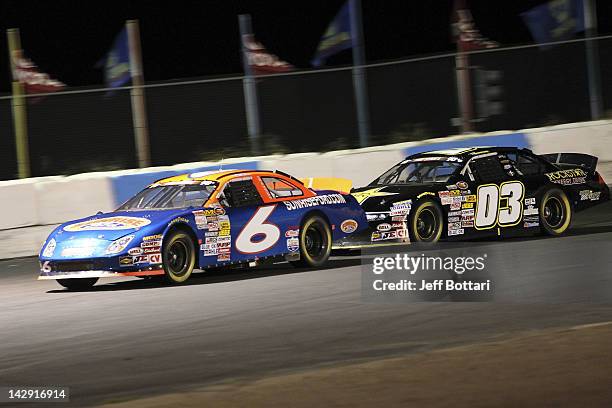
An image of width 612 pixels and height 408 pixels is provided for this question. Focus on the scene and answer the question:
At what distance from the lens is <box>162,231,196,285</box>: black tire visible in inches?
533

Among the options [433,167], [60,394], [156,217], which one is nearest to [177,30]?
[433,167]

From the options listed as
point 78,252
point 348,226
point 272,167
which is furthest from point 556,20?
point 78,252

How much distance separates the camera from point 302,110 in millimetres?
23281

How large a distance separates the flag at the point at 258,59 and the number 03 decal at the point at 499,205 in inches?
252

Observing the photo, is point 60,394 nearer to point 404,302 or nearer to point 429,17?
point 404,302

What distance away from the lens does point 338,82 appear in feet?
75.4

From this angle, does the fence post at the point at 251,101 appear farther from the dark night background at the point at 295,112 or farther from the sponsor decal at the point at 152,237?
the sponsor decal at the point at 152,237

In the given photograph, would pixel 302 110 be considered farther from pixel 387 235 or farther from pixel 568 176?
pixel 387 235

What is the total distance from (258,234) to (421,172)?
128 inches

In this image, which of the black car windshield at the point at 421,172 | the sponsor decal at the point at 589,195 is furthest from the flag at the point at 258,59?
the sponsor decal at the point at 589,195

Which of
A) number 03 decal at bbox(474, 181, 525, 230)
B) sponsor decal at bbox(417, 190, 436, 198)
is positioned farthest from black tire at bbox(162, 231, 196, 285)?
A: number 03 decal at bbox(474, 181, 525, 230)

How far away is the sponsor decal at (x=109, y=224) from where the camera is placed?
44.3 ft

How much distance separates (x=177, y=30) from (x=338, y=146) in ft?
68.6

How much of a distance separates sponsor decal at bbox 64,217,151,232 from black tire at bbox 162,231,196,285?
0.34 meters
